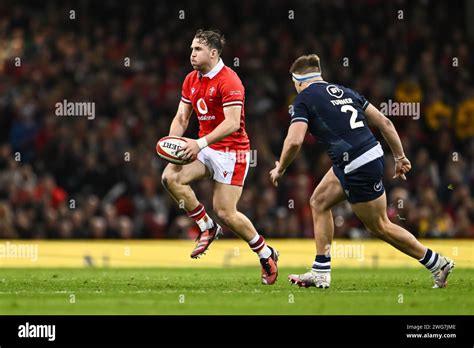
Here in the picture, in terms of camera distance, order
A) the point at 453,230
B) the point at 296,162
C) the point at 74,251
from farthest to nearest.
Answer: the point at 296,162 → the point at 453,230 → the point at 74,251

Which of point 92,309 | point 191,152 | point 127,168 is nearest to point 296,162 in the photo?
point 127,168

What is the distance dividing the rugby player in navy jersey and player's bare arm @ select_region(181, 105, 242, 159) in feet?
2.63

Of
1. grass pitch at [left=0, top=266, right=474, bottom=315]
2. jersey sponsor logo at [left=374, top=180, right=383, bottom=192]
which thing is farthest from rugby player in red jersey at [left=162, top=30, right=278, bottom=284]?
jersey sponsor logo at [left=374, top=180, right=383, bottom=192]

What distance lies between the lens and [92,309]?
1021 centimetres

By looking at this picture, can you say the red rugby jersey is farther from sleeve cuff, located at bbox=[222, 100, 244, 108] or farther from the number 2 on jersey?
the number 2 on jersey

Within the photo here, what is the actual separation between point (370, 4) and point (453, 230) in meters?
5.84

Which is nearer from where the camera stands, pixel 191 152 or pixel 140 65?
pixel 191 152

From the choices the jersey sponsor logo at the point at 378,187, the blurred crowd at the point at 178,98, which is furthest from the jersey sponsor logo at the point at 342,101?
the blurred crowd at the point at 178,98

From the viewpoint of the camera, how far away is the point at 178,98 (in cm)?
2116

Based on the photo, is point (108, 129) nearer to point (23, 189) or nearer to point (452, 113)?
point (23, 189)

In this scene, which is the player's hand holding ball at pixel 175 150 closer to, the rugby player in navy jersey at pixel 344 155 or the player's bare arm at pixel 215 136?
the player's bare arm at pixel 215 136

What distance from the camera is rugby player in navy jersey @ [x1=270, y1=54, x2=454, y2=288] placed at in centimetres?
1123

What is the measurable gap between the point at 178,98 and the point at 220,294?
10.2m

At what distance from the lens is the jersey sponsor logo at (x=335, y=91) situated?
11363 mm
